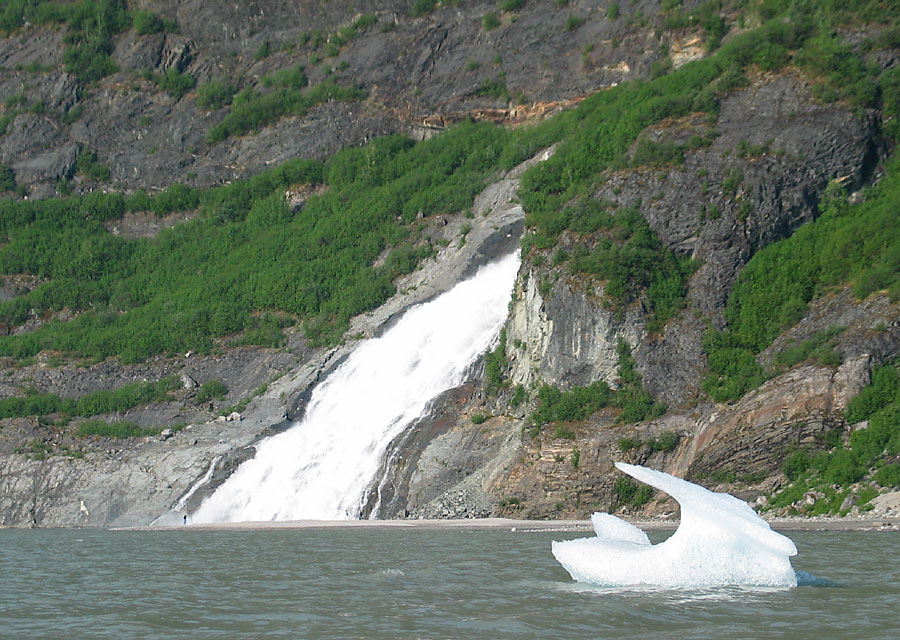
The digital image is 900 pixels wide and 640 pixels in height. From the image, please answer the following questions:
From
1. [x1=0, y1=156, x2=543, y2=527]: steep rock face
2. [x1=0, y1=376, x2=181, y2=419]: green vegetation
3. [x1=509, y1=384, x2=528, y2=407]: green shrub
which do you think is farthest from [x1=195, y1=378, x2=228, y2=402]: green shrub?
[x1=509, y1=384, x2=528, y2=407]: green shrub

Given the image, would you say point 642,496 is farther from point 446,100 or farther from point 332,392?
point 446,100

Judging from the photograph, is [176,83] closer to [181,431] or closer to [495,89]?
[495,89]

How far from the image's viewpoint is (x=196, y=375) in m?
59.4

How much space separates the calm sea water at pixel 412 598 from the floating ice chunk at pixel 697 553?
30cm

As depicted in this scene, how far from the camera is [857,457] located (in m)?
32.4

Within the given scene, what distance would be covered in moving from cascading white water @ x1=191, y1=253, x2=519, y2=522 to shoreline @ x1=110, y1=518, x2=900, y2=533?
2247 millimetres

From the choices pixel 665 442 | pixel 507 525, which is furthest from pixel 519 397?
pixel 507 525

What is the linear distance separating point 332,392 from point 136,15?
164ft

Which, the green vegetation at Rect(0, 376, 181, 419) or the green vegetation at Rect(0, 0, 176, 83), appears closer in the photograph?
the green vegetation at Rect(0, 376, 181, 419)

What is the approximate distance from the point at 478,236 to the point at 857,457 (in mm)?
29335

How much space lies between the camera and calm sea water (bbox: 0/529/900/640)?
1566 cm

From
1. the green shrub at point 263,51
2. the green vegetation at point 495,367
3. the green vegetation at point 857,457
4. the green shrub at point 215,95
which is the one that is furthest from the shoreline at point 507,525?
the green shrub at point 263,51

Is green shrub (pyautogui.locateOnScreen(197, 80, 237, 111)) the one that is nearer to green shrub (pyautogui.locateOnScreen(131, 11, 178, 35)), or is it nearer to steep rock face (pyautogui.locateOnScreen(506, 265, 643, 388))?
green shrub (pyautogui.locateOnScreen(131, 11, 178, 35))

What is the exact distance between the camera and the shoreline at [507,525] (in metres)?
28.8
